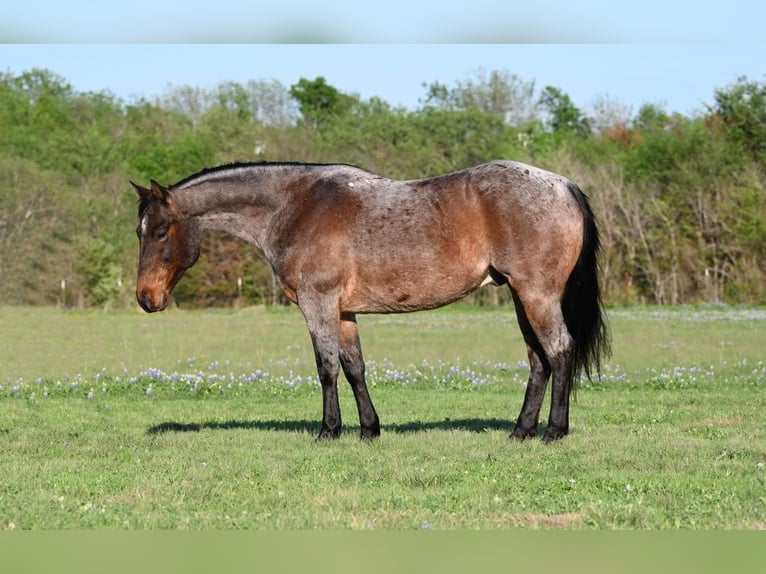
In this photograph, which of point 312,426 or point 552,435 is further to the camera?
point 312,426

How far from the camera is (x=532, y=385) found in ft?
34.1

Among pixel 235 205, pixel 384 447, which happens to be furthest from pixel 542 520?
pixel 235 205

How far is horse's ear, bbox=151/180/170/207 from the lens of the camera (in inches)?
413

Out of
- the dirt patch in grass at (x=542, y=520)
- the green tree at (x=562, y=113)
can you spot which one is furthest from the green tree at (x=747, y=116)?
the dirt patch in grass at (x=542, y=520)

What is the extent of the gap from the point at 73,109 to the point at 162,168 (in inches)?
584

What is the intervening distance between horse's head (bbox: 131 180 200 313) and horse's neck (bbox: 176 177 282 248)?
0.13 metres

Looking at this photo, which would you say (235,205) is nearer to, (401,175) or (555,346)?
(555,346)

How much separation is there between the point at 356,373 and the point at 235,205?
86.9 inches

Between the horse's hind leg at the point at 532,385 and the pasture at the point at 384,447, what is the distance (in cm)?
25

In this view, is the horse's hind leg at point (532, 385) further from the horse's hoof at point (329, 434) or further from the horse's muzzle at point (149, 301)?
the horse's muzzle at point (149, 301)

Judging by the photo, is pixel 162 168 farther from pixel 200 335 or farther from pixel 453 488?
pixel 453 488

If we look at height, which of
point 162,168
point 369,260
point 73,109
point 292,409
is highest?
point 73,109

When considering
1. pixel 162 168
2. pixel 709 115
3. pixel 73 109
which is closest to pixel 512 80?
pixel 709 115

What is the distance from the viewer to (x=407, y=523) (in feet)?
21.4
